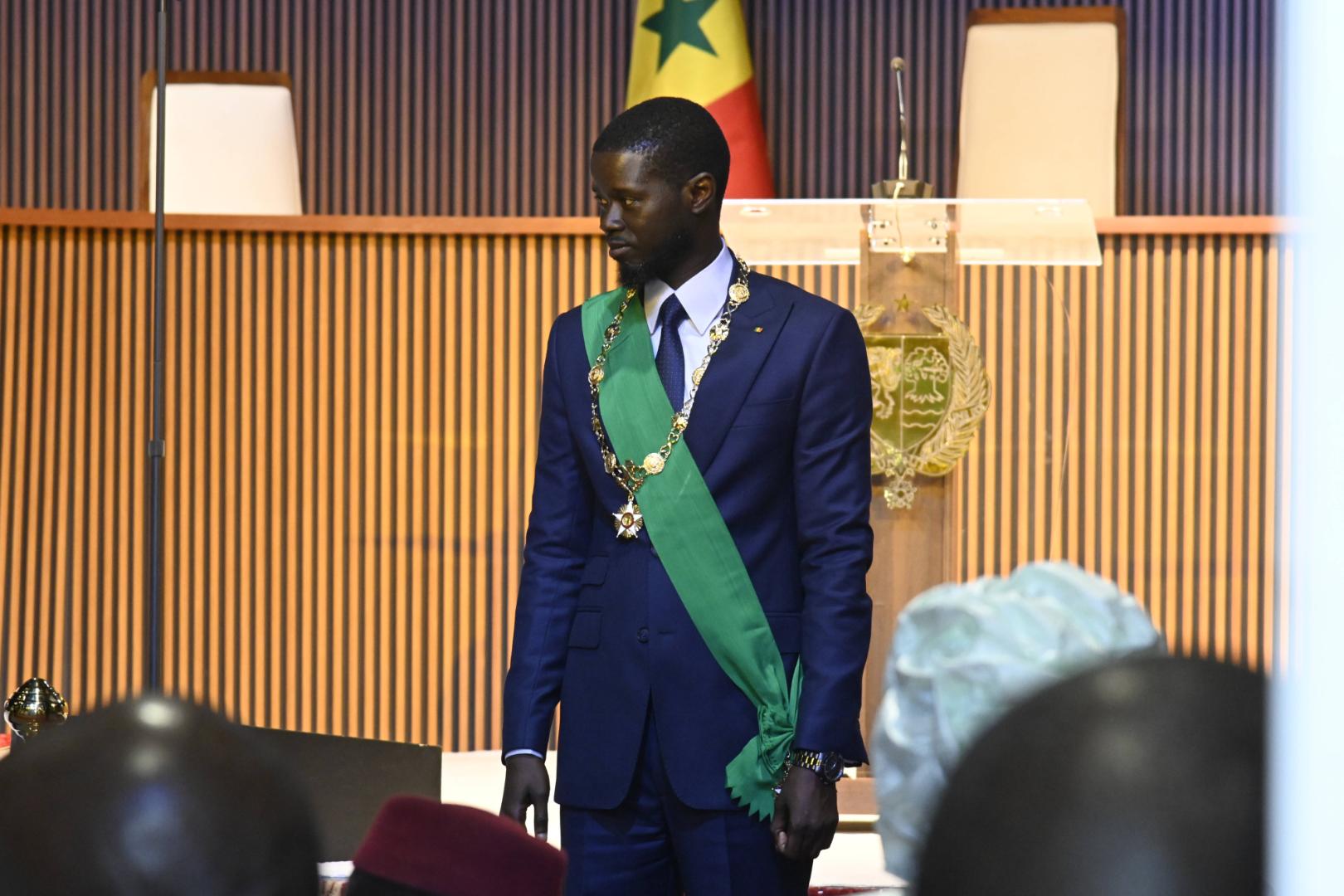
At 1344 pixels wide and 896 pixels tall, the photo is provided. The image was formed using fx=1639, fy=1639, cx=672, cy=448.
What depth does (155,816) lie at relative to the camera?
0.55m

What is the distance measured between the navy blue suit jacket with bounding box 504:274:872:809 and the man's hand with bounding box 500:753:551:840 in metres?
0.04

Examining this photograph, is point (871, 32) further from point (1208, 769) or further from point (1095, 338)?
point (1208, 769)

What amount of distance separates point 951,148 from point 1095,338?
1251mm

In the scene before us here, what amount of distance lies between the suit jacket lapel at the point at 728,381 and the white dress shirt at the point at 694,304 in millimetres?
36

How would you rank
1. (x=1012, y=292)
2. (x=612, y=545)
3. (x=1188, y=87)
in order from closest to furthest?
(x=612, y=545) → (x=1012, y=292) → (x=1188, y=87)

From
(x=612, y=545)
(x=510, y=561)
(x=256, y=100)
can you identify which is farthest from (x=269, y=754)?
(x=256, y=100)

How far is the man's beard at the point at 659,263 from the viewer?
2.28m

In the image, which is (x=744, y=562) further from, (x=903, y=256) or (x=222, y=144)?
(x=222, y=144)

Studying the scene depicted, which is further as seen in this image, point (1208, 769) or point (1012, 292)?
point (1012, 292)

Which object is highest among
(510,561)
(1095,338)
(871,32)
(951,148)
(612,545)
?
(871,32)

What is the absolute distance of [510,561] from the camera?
636 centimetres

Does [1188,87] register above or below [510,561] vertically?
above

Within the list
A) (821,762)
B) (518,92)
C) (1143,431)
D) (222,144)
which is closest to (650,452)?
(821,762)

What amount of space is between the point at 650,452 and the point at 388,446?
4.23m
